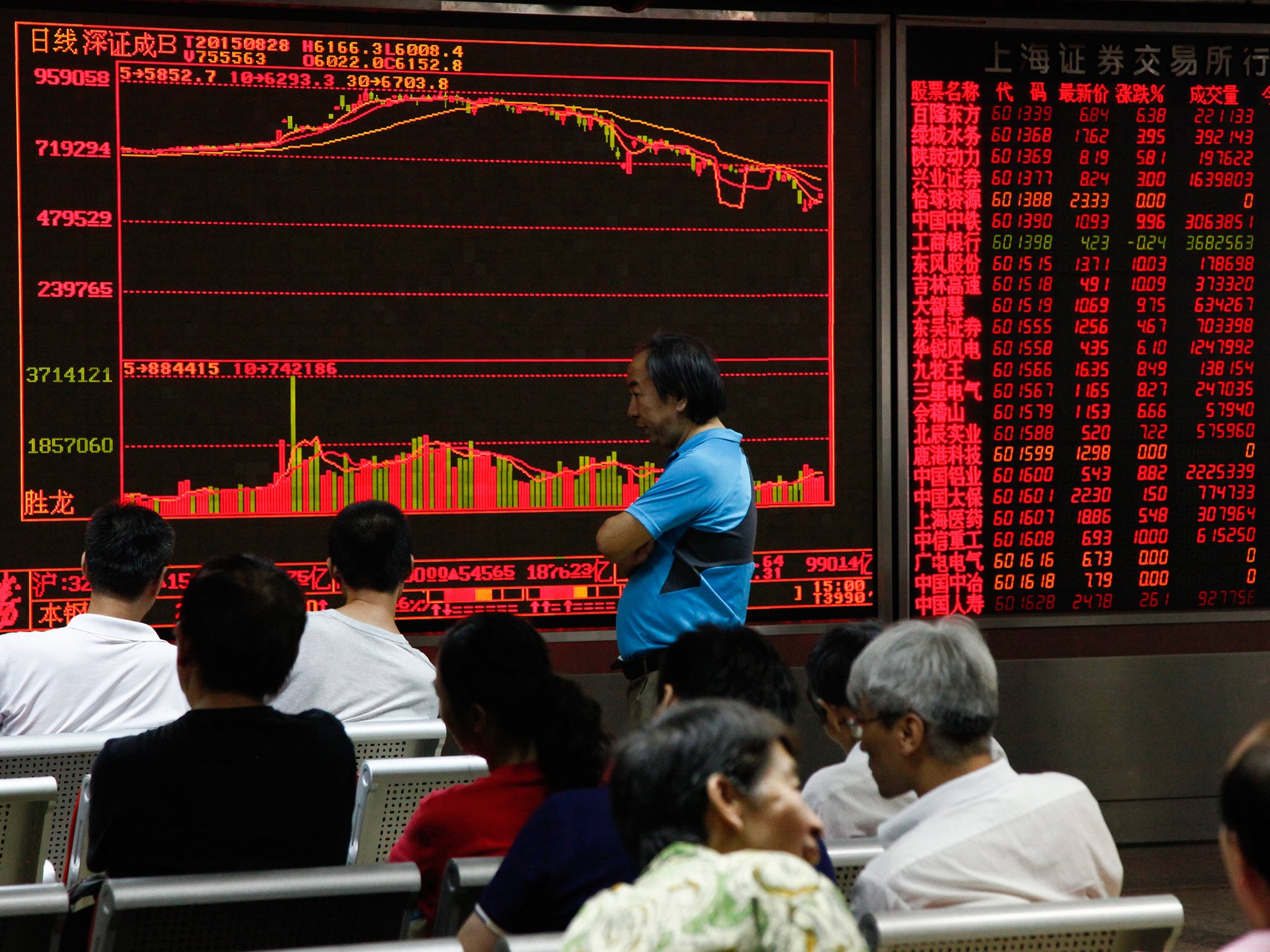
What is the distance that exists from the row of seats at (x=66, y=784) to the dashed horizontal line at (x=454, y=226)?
1.94m

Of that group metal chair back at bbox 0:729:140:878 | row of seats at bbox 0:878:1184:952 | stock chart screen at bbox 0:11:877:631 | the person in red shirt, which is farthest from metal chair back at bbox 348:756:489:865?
stock chart screen at bbox 0:11:877:631

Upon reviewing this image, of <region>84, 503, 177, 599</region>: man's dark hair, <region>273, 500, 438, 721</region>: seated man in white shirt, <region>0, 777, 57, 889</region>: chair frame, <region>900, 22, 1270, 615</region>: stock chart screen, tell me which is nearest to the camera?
<region>0, 777, 57, 889</region>: chair frame

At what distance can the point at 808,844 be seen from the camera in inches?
53.1

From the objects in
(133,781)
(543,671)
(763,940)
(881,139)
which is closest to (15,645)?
(133,781)

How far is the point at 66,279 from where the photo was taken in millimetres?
4020

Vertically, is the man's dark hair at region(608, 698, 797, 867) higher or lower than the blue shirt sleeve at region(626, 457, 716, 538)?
lower

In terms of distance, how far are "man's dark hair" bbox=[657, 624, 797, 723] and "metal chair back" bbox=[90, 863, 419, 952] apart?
476 millimetres

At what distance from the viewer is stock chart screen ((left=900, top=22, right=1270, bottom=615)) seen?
4523mm

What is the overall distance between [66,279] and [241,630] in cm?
231

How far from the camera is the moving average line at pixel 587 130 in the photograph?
4.14m

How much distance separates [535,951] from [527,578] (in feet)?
9.66

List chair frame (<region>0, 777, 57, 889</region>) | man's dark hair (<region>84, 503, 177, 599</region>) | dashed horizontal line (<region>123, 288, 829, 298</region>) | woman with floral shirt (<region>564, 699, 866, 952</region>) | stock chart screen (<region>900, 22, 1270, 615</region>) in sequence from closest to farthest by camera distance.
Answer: woman with floral shirt (<region>564, 699, 866, 952</region>), chair frame (<region>0, 777, 57, 889</region>), man's dark hair (<region>84, 503, 177, 599</region>), dashed horizontal line (<region>123, 288, 829, 298</region>), stock chart screen (<region>900, 22, 1270, 615</region>)

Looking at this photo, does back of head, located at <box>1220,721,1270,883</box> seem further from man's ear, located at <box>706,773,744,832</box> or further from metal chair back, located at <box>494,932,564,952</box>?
metal chair back, located at <box>494,932,564,952</box>

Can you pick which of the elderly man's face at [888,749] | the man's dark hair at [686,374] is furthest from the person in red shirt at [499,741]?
the man's dark hair at [686,374]
